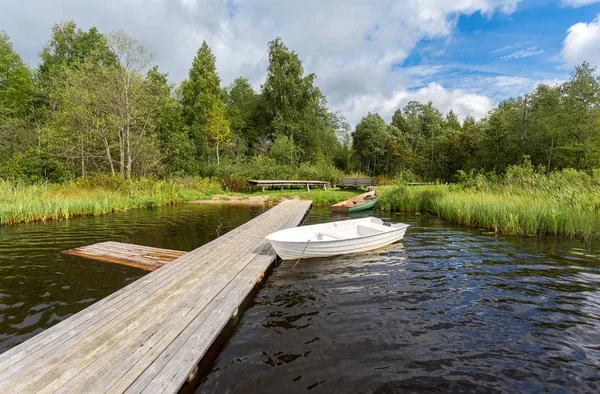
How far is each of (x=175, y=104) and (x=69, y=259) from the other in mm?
24596

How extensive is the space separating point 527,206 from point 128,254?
12736mm

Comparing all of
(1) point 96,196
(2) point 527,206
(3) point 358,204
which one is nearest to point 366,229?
(2) point 527,206

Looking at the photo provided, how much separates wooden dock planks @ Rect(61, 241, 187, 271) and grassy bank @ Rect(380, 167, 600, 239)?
10650mm

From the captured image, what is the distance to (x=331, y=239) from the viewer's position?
23.6 feet

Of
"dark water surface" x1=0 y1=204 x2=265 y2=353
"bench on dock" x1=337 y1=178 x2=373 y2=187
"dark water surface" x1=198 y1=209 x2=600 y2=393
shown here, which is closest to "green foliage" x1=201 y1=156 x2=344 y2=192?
"bench on dock" x1=337 y1=178 x2=373 y2=187

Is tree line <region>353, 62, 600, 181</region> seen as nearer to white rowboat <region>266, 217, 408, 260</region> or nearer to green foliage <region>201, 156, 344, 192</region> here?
white rowboat <region>266, 217, 408, 260</region>

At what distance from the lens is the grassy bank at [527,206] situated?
8.88m

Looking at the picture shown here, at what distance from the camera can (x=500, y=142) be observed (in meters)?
29.7

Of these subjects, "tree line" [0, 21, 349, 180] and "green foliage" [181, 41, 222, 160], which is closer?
"tree line" [0, 21, 349, 180]

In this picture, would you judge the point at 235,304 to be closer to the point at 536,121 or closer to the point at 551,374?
the point at 551,374

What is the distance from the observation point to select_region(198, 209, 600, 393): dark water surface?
9.67 feet

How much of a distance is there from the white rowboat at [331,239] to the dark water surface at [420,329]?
1.18ft

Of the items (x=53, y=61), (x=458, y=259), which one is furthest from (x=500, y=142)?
(x=53, y=61)

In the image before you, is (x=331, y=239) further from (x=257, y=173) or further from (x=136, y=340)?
(x=257, y=173)
